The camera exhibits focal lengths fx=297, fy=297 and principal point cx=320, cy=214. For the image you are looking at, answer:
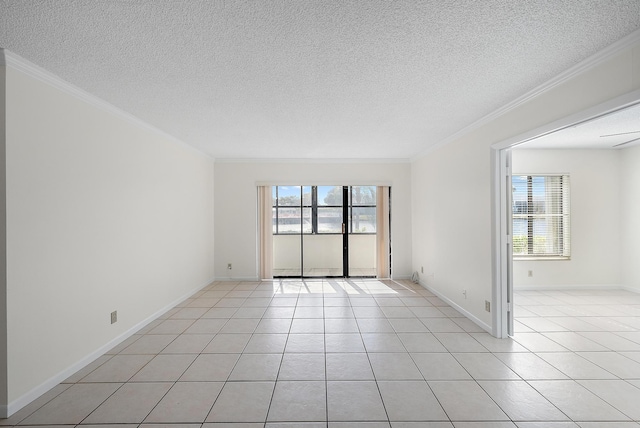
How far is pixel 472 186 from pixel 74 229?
429cm

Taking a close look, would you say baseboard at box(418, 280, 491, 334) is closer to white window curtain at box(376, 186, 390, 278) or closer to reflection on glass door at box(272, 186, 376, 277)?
white window curtain at box(376, 186, 390, 278)

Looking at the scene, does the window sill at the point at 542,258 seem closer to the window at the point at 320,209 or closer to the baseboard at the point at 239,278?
the window at the point at 320,209

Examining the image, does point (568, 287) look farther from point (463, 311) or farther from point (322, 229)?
point (322, 229)

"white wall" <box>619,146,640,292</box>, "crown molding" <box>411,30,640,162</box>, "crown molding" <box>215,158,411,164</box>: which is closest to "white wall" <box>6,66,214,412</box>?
"crown molding" <box>215,158,411,164</box>

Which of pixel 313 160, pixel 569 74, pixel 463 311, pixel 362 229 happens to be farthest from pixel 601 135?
pixel 313 160

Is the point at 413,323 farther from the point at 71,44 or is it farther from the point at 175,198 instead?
the point at 71,44

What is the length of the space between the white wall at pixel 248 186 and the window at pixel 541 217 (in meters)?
2.51

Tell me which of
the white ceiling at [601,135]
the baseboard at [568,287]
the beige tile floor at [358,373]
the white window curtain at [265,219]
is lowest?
the beige tile floor at [358,373]

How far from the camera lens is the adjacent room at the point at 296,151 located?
186cm

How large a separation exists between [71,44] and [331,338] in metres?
3.33

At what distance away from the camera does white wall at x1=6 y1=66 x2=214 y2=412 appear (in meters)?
2.13

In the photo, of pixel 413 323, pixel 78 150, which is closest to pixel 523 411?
pixel 413 323

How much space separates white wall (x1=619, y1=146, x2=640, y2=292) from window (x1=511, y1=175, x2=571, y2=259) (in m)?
0.88

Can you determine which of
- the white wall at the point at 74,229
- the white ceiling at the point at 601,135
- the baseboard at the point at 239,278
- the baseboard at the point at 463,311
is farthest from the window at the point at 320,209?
the white ceiling at the point at 601,135
